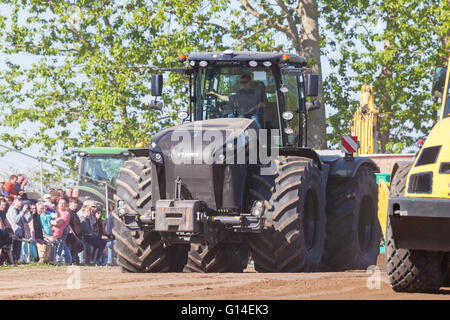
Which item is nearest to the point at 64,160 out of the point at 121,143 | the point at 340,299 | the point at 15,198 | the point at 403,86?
the point at 121,143

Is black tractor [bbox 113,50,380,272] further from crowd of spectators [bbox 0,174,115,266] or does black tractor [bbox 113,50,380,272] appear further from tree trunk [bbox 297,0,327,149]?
tree trunk [bbox 297,0,327,149]

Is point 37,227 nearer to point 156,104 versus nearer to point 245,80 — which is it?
point 156,104

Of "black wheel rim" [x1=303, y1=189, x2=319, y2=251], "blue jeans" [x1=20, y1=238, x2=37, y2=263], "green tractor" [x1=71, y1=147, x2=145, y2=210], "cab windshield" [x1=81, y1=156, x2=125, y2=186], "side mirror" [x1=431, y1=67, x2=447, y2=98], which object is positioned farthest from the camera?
"cab windshield" [x1=81, y1=156, x2=125, y2=186]

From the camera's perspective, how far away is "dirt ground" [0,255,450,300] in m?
9.44

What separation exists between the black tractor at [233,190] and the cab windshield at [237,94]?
16 millimetres

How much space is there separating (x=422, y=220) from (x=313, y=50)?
2480 centimetres

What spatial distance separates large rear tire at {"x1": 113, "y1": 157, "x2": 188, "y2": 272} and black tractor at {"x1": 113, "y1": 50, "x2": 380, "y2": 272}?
1 centimetres

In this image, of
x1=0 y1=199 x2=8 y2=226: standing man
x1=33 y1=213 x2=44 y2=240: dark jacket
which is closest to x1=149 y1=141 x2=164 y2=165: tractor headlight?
x1=0 y1=199 x2=8 y2=226: standing man

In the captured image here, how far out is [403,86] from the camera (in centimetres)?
3550

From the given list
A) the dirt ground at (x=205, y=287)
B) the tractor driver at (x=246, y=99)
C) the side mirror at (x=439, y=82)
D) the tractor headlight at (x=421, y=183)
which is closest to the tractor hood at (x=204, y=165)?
the dirt ground at (x=205, y=287)

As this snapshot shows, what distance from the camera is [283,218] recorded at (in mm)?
12906

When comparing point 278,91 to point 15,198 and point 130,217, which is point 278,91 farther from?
point 15,198

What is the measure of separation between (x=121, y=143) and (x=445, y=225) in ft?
94.2

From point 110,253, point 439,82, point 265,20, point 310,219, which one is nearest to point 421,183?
point 439,82
